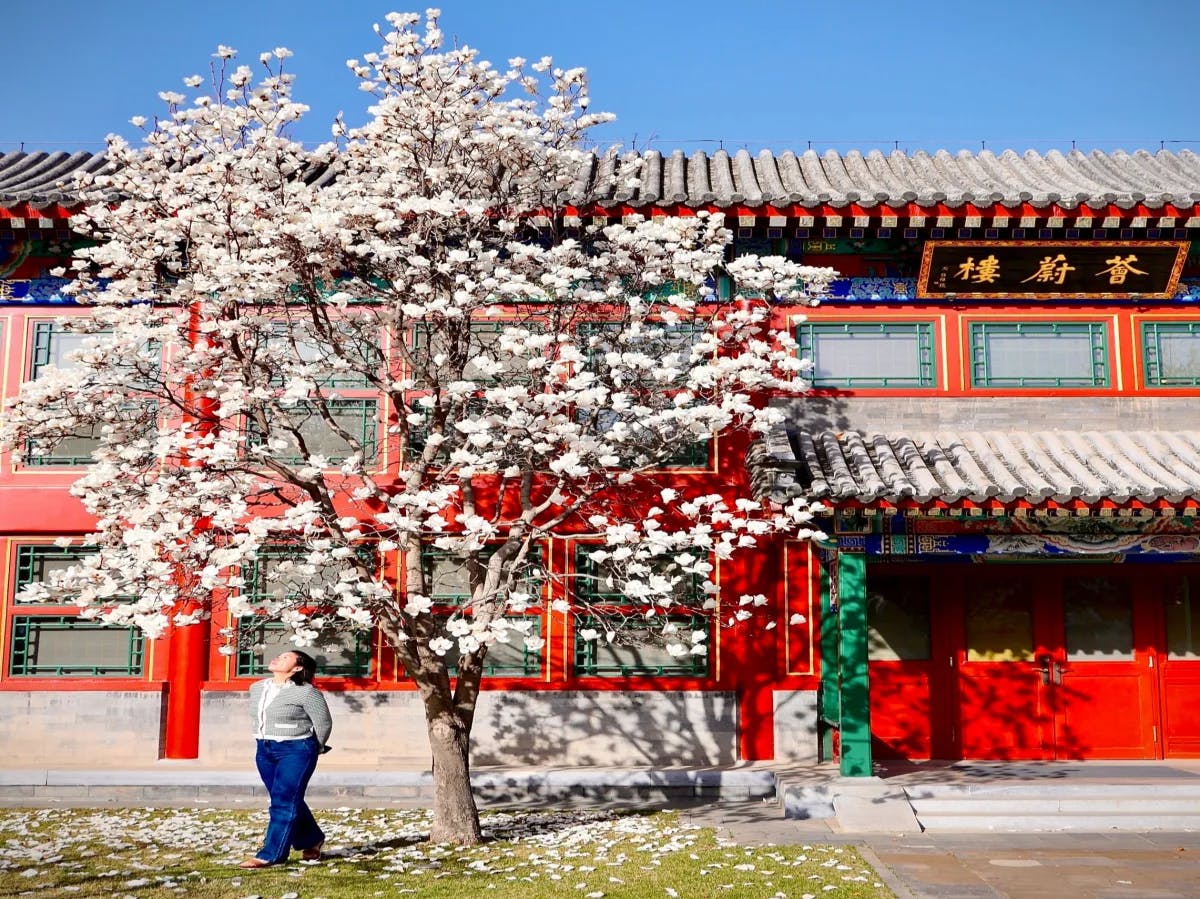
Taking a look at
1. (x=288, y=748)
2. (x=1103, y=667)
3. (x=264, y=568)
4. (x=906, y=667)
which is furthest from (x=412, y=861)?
(x=1103, y=667)

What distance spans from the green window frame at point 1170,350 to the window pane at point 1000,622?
99.9 inches

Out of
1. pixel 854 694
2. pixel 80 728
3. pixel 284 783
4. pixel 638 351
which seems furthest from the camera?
pixel 80 728

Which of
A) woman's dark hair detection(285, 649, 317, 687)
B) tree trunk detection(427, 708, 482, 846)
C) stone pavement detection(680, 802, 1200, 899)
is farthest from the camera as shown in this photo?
tree trunk detection(427, 708, 482, 846)

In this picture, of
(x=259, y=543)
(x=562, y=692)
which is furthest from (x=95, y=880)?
(x=562, y=692)

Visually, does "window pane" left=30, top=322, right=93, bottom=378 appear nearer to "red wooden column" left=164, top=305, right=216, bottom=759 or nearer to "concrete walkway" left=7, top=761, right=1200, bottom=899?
"red wooden column" left=164, top=305, right=216, bottom=759

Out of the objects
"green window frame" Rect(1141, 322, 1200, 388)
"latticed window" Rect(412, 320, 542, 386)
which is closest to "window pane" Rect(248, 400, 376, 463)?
"latticed window" Rect(412, 320, 542, 386)

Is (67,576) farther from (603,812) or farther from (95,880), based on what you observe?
(603,812)

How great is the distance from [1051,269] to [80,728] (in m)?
10.5

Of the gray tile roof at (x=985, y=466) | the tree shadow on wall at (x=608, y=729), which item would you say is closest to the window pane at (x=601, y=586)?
the tree shadow on wall at (x=608, y=729)

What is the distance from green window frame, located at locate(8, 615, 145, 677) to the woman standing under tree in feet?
13.2

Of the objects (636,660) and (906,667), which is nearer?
(636,660)

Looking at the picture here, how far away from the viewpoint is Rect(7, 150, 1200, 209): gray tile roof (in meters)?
10.2

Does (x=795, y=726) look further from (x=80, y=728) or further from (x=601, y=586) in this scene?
(x=80, y=728)

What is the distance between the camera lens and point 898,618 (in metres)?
11.1
